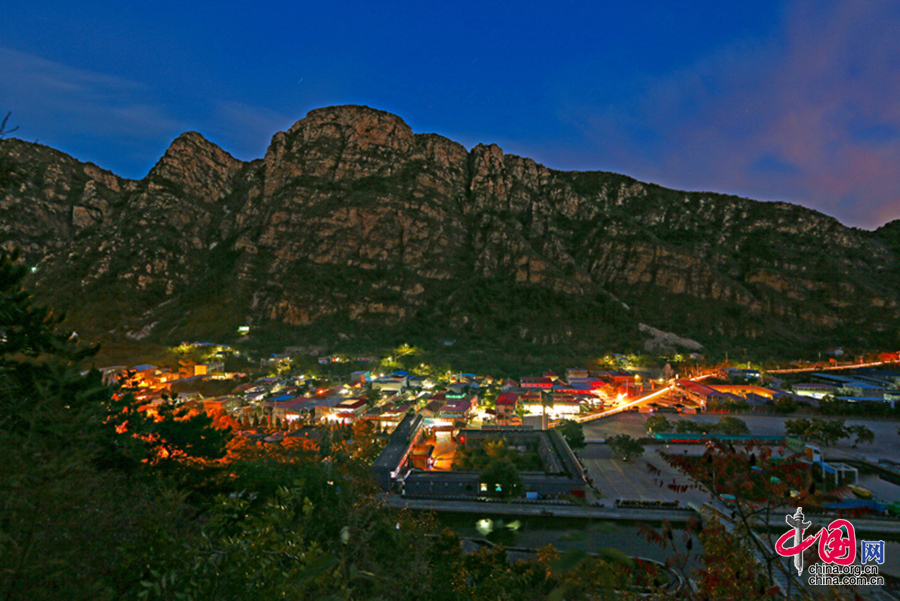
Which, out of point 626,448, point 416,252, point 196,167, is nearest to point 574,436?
point 626,448

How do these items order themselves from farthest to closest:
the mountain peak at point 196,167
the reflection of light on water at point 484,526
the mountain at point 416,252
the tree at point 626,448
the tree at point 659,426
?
the mountain peak at point 196,167, the mountain at point 416,252, the tree at point 659,426, the tree at point 626,448, the reflection of light on water at point 484,526

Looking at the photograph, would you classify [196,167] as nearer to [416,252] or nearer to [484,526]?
[416,252]

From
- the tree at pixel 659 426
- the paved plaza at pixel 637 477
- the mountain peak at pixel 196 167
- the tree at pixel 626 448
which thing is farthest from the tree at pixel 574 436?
the mountain peak at pixel 196 167

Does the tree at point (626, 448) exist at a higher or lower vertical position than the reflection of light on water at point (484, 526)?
higher

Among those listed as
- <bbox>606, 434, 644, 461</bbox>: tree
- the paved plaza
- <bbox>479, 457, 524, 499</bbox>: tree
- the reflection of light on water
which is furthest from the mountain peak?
<bbox>606, 434, 644, 461</bbox>: tree

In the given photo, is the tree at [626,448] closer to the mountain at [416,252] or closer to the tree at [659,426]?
the tree at [659,426]

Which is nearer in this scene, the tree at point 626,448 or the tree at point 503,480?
the tree at point 503,480

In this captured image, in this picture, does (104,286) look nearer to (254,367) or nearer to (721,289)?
(254,367)
